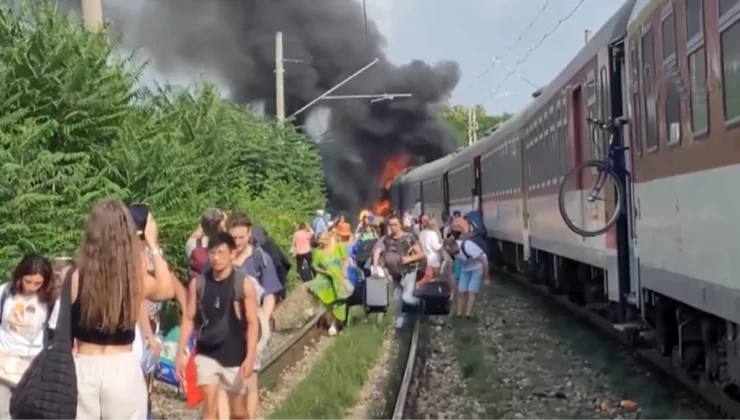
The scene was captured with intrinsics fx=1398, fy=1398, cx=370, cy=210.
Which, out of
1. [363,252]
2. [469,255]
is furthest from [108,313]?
[363,252]

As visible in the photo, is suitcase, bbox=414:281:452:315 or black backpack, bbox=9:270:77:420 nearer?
black backpack, bbox=9:270:77:420

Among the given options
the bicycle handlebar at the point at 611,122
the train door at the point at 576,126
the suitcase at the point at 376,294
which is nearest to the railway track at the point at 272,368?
the suitcase at the point at 376,294

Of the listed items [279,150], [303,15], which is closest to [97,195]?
[279,150]

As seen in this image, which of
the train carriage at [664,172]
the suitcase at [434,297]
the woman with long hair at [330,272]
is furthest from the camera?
the suitcase at [434,297]

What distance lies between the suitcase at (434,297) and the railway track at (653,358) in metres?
1.83

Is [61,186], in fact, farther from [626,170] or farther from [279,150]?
[279,150]

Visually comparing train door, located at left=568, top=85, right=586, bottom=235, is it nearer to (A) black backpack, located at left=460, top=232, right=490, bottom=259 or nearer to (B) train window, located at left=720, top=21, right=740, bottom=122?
(A) black backpack, located at left=460, top=232, right=490, bottom=259

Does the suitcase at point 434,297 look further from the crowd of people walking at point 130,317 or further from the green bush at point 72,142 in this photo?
the crowd of people walking at point 130,317

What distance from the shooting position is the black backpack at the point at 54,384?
6125mm

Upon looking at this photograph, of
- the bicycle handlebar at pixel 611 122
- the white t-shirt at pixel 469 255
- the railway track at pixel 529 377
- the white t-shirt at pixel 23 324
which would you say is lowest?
the railway track at pixel 529 377

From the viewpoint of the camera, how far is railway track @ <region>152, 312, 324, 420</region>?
470 inches

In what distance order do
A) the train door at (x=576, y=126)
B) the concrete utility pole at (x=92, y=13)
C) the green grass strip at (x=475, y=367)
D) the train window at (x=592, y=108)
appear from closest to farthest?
the green grass strip at (x=475, y=367) < the train window at (x=592, y=108) < the concrete utility pole at (x=92, y=13) < the train door at (x=576, y=126)

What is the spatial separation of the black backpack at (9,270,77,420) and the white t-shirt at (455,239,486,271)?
13133mm

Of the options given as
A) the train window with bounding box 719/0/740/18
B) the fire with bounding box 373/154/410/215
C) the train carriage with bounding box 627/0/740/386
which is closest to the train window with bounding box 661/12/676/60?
the train carriage with bounding box 627/0/740/386
